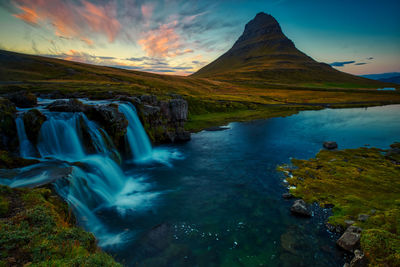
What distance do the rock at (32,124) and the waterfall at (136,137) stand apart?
12399 millimetres

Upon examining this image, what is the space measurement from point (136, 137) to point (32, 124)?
50.6 ft

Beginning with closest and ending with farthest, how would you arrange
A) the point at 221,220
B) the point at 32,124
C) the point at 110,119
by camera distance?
the point at 221,220 → the point at 32,124 → the point at 110,119

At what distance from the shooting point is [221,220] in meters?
17.2

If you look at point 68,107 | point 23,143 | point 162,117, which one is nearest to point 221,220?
point 23,143

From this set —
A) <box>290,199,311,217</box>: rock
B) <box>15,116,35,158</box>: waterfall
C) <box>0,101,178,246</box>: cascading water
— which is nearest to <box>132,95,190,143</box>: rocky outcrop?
<box>0,101,178,246</box>: cascading water

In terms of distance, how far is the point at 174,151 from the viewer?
37.7 meters

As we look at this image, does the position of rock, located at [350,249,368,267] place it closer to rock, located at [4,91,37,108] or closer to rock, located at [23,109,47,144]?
rock, located at [23,109,47,144]

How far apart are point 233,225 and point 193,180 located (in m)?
9.84

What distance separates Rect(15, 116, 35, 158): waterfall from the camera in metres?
20.3

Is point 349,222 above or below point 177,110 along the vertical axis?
below

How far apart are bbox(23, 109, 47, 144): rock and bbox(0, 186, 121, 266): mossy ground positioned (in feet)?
41.5

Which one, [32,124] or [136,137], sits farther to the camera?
[136,137]

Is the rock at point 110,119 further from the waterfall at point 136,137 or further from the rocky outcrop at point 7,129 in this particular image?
the rocky outcrop at point 7,129

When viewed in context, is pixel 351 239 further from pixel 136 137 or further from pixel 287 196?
pixel 136 137
